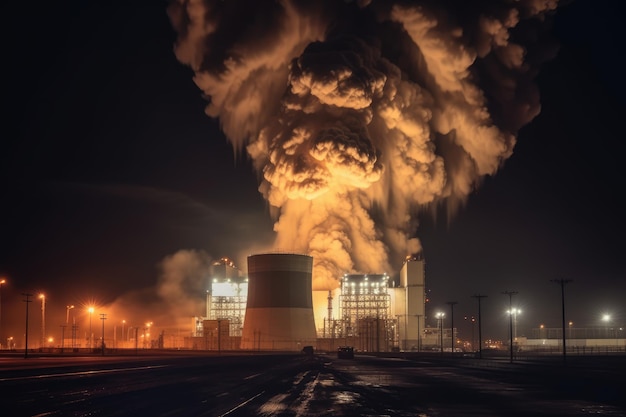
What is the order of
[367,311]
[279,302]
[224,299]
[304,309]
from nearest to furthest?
[279,302] → [304,309] → [367,311] → [224,299]

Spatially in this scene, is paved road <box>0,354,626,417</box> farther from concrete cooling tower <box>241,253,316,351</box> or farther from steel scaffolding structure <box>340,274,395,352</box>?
steel scaffolding structure <box>340,274,395,352</box>

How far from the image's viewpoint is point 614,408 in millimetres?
31969

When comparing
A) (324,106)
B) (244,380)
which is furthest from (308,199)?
(244,380)

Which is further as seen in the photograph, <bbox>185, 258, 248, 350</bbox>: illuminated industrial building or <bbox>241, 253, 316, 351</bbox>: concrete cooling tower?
<bbox>185, 258, 248, 350</bbox>: illuminated industrial building

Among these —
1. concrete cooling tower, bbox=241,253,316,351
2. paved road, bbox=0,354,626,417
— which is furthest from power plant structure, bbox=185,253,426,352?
paved road, bbox=0,354,626,417

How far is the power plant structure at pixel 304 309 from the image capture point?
116m

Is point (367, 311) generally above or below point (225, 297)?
below

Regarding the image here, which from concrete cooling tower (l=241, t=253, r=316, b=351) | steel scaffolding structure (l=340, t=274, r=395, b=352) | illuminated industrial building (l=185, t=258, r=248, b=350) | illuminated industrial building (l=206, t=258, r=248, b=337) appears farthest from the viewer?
illuminated industrial building (l=206, t=258, r=248, b=337)

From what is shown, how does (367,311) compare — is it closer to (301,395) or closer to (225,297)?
(225,297)

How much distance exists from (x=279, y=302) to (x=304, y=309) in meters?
4.46

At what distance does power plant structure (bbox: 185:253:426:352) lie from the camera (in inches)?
4584

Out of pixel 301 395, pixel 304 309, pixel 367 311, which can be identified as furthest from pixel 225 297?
pixel 301 395

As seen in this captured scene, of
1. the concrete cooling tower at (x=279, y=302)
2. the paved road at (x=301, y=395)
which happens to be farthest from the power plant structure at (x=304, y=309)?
the paved road at (x=301, y=395)

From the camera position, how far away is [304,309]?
4658 inches
